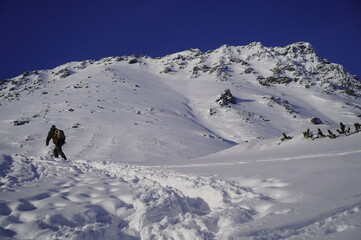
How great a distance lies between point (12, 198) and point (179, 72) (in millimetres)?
68549

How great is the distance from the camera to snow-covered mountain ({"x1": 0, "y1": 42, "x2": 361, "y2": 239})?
2.90 meters

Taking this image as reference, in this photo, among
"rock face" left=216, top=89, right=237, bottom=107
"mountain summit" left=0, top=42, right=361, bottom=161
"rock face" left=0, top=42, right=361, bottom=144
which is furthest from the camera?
"rock face" left=216, top=89, right=237, bottom=107

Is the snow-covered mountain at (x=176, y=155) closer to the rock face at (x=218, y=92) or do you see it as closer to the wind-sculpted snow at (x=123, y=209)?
the wind-sculpted snow at (x=123, y=209)

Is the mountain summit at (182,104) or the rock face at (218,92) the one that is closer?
the mountain summit at (182,104)

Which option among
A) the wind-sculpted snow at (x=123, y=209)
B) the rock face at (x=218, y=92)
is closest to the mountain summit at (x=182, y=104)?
the rock face at (x=218, y=92)

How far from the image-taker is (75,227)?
2.94m

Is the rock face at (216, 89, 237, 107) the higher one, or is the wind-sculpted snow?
the rock face at (216, 89, 237, 107)

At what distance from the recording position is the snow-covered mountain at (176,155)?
290cm

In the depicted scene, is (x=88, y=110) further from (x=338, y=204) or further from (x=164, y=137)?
(x=338, y=204)

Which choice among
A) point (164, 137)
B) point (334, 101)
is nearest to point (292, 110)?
point (334, 101)

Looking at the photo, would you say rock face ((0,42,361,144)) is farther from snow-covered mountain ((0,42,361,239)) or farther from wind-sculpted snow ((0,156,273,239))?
wind-sculpted snow ((0,156,273,239))

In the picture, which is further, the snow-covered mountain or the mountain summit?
the mountain summit

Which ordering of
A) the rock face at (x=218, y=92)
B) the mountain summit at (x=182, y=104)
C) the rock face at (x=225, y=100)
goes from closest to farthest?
the mountain summit at (x=182, y=104), the rock face at (x=218, y=92), the rock face at (x=225, y=100)

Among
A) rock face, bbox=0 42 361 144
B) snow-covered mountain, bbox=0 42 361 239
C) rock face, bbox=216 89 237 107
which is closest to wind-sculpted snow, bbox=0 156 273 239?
snow-covered mountain, bbox=0 42 361 239
